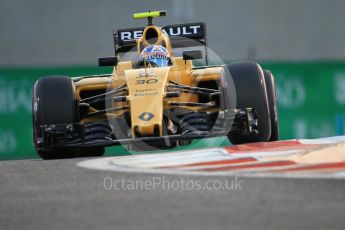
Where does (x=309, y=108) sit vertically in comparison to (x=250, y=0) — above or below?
below

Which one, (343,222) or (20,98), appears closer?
(343,222)

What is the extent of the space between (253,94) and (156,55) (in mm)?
1866

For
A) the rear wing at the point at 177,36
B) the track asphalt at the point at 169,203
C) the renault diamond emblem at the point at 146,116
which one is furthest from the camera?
the rear wing at the point at 177,36

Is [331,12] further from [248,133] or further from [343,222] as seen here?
[343,222]

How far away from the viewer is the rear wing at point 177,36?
14664mm

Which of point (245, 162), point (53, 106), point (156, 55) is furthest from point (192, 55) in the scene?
point (245, 162)

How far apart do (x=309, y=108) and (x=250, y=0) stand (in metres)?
3.17

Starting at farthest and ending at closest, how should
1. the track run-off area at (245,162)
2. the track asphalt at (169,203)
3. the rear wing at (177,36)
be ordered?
the rear wing at (177,36), the track run-off area at (245,162), the track asphalt at (169,203)

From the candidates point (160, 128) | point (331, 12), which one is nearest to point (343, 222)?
point (160, 128)

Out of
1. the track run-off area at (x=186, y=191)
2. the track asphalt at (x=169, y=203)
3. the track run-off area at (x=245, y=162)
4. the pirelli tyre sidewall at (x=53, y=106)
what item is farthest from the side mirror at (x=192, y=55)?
the track asphalt at (x=169, y=203)

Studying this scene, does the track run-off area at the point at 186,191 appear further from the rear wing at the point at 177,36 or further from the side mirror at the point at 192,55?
the rear wing at the point at 177,36

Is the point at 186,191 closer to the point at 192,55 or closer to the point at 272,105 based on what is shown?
Result: the point at 272,105

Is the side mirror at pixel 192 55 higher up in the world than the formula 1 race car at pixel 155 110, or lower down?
higher up

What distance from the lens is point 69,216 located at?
6.79 m
